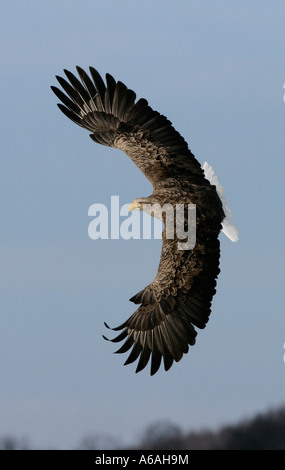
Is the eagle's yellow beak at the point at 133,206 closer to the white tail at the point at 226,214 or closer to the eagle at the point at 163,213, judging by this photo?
the eagle at the point at 163,213

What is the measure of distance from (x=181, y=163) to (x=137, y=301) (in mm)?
1966

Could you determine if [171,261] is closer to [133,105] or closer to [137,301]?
[137,301]

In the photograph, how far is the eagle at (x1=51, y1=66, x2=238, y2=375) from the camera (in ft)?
32.5

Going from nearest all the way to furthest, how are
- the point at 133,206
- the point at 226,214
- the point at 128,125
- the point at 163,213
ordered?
the point at 163,213 → the point at 133,206 → the point at 226,214 → the point at 128,125

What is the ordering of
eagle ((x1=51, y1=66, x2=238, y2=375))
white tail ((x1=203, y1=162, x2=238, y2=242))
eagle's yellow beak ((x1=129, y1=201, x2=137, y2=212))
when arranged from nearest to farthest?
1. eagle ((x1=51, y1=66, x2=238, y2=375))
2. eagle's yellow beak ((x1=129, y1=201, x2=137, y2=212))
3. white tail ((x1=203, y1=162, x2=238, y2=242))

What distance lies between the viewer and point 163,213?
10.3m

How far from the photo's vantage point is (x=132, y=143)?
11297 millimetres

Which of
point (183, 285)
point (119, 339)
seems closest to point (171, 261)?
point (183, 285)

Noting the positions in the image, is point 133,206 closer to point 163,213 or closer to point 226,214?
point 163,213

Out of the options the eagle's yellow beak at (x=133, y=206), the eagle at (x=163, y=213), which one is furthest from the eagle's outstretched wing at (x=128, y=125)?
the eagle's yellow beak at (x=133, y=206)

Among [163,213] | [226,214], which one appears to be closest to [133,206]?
[163,213]

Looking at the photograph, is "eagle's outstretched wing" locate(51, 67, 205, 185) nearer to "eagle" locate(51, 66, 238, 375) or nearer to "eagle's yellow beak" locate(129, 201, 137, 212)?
"eagle" locate(51, 66, 238, 375)

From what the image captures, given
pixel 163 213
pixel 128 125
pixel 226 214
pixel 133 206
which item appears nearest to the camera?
pixel 163 213

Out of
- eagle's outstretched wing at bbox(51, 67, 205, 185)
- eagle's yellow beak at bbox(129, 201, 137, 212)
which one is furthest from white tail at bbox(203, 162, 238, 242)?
eagle's yellow beak at bbox(129, 201, 137, 212)
